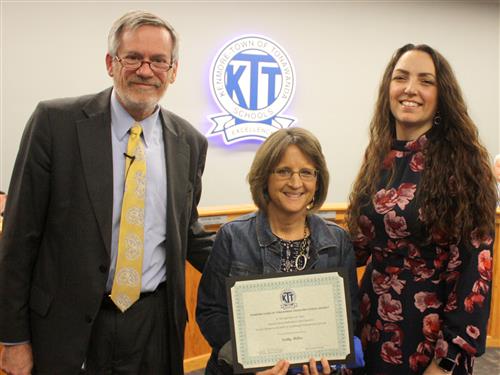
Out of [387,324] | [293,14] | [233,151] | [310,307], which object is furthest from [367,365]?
[293,14]

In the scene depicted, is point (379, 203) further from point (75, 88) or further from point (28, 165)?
point (75, 88)

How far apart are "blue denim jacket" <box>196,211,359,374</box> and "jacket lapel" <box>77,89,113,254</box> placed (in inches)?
14.6

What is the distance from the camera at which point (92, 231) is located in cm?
185

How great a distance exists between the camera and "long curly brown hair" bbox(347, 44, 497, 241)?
1856 mm

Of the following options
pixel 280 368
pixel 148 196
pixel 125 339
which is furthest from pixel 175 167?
pixel 280 368

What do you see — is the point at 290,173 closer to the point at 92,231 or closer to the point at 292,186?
the point at 292,186

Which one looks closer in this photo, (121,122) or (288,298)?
(288,298)

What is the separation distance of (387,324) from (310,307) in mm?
399

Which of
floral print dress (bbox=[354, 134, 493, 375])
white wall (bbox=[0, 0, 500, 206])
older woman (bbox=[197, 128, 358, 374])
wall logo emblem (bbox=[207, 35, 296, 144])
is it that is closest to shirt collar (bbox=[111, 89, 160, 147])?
older woman (bbox=[197, 128, 358, 374])

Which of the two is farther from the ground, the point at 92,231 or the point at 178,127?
the point at 178,127

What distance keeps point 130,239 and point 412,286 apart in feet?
3.25

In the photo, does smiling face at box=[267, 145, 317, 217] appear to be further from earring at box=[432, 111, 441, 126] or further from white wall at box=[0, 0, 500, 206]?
white wall at box=[0, 0, 500, 206]

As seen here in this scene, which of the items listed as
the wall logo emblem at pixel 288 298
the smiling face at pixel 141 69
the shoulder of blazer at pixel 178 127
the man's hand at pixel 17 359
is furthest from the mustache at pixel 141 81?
the man's hand at pixel 17 359

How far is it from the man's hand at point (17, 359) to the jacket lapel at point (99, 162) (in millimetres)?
468
